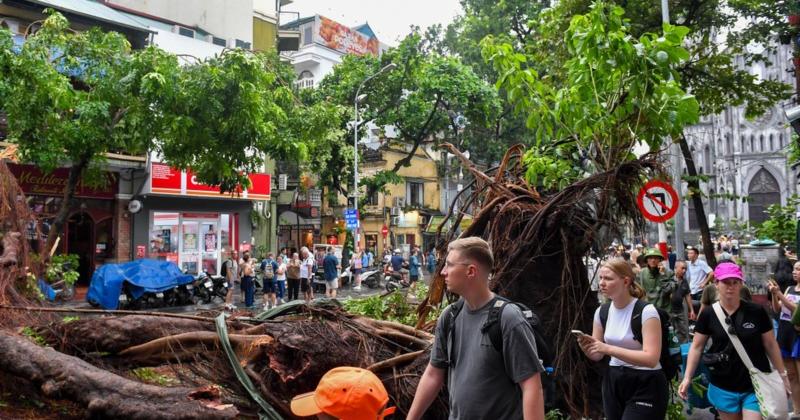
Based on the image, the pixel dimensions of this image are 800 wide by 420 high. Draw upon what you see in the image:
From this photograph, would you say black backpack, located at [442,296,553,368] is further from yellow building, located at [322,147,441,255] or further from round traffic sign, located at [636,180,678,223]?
yellow building, located at [322,147,441,255]

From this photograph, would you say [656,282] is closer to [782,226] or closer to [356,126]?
[782,226]

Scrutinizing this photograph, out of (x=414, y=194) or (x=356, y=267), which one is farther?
(x=414, y=194)

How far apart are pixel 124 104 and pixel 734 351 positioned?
1241 cm

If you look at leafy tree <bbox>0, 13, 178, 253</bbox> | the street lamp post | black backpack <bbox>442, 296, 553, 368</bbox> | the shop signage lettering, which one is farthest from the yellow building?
black backpack <bbox>442, 296, 553, 368</bbox>

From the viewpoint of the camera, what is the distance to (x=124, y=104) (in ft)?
43.2

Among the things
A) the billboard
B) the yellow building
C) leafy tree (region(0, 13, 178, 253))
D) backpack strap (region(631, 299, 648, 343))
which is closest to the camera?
backpack strap (region(631, 299, 648, 343))

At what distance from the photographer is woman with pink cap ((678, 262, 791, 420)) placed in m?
4.41

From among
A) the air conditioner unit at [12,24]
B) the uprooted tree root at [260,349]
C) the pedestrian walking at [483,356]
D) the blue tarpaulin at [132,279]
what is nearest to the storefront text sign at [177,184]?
the blue tarpaulin at [132,279]

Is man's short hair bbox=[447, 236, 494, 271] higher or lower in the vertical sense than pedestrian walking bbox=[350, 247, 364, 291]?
higher

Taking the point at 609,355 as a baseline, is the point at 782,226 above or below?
above

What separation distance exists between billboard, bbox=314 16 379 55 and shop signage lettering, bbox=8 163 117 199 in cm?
2510

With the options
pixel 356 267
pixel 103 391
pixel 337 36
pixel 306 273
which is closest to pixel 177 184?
pixel 306 273

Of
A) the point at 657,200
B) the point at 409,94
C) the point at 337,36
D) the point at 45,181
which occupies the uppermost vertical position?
the point at 337,36

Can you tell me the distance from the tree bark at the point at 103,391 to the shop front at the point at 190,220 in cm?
1719
